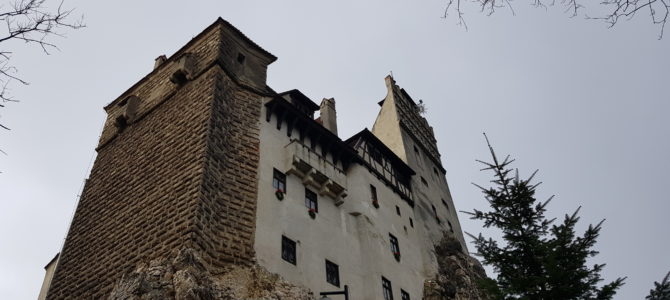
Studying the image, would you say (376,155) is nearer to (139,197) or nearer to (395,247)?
(395,247)

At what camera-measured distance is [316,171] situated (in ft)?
60.7

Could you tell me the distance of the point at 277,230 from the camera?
15688 mm

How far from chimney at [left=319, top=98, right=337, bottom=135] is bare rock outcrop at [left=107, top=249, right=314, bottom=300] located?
31.8 feet

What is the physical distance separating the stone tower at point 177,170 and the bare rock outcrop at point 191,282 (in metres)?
0.33

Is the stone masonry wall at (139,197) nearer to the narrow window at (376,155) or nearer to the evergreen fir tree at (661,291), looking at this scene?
the narrow window at (376,155)

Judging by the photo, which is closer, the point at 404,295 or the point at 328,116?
the point at 404,295

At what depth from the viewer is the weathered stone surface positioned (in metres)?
21.5

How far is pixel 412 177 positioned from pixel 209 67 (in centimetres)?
1287

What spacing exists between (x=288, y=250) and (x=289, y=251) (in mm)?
47

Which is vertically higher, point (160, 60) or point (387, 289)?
point (160, 60)

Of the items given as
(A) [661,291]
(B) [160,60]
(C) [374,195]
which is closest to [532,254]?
(A) [661,291]

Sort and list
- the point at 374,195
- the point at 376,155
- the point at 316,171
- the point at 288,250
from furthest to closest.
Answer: the point at 376,155
the point at 374,195
the point at 316,171
the point at 288,250

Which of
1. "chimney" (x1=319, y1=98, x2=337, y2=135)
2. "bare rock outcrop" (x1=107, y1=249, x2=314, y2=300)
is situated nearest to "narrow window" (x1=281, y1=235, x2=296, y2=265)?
"bare rock outcrop" (x1=107, y1=249, x2=314, y2=300)

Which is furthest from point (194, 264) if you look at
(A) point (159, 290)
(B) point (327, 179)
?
(B) point (327, 179)
